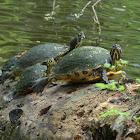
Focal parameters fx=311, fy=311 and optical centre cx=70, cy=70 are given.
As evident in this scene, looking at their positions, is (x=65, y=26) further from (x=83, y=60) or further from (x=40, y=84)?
(x=83, y=60)

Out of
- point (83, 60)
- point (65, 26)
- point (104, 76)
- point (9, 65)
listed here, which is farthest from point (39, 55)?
point (65, 26)

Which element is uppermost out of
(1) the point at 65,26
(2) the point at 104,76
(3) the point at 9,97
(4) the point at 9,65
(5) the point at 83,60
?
(5) the point at 83,60

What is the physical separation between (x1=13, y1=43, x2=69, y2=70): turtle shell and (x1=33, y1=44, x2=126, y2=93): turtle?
2.87 ft

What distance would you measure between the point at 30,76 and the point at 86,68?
3.25 feet

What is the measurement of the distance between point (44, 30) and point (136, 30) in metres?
3.13

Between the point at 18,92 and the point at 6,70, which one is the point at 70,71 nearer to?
the point at 18,92

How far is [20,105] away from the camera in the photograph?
13.5 feet

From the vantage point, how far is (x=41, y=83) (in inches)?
164

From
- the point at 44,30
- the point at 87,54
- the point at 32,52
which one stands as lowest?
the point at 44,30

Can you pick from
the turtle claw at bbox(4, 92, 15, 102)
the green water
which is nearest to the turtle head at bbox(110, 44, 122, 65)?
the turtle claw at bbox(4, 92, 15, 102)

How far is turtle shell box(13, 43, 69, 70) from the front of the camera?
5.00 m

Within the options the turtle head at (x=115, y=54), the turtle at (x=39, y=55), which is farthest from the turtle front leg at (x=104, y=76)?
the turtle at (x=39, y=55)

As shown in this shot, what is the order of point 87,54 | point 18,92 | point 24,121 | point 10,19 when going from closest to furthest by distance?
1. point 24,121
2. point 87,54
3. point 18,92
4. point 10,19

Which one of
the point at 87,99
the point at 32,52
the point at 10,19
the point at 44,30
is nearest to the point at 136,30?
the point at 44,30
